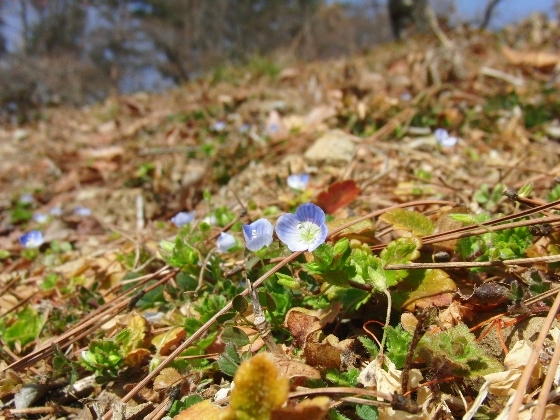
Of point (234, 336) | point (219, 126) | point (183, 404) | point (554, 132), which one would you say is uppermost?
point (219, 126)

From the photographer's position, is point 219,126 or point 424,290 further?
point 219,126

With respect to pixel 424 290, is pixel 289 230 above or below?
above

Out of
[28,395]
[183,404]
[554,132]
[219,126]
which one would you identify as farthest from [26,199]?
[554,132]

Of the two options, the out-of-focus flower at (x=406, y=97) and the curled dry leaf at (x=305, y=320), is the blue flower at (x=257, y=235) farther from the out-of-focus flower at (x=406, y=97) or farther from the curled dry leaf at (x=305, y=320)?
the out-of-focus flower at (x=406, y=97)

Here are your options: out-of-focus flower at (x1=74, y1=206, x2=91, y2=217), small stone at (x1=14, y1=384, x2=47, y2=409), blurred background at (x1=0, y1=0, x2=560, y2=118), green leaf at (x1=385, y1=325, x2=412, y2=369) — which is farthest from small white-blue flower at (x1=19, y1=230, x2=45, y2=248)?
blurred background at (x1=0, y1=0, x2=560, y2=118)

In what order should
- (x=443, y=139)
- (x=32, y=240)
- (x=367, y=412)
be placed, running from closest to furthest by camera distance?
1. (x=367, y=412)
2. (x=32, y=240)
3. (x=443, y=139)

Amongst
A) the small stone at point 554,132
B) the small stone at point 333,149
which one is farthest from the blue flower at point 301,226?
Answer: the small stone at point 554,132

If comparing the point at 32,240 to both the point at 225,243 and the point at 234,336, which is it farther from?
the point at 234,336
